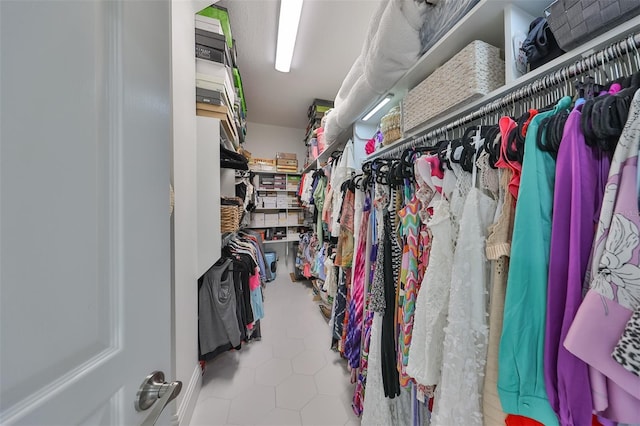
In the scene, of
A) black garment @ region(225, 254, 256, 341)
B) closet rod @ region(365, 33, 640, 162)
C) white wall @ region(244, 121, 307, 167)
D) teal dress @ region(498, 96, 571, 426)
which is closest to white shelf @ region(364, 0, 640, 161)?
closet rod @ region(365, 33, 640, 162)

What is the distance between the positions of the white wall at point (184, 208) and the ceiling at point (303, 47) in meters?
0.54

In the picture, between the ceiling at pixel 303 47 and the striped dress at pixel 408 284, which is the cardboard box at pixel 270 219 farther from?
the striped dress at pixel 408 284

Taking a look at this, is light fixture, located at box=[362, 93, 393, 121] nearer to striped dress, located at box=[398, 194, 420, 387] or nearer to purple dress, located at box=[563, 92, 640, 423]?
striped dress, located at box=[398, 194, 420, 387]

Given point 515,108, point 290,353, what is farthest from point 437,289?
point 290,353

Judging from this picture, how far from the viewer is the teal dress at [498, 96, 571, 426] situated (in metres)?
0.44

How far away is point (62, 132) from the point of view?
298 mm

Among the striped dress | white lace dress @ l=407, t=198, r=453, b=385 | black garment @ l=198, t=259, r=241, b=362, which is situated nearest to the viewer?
white lace dress @ l=407, t=198, r=453, b=385

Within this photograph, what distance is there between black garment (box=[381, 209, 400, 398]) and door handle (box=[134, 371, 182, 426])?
0.76 m

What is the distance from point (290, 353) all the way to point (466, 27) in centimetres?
223

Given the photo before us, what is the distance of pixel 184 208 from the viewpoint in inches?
44.1

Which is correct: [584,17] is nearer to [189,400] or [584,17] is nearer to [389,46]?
[389,46]

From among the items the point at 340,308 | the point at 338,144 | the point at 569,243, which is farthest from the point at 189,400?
the point at 338,144

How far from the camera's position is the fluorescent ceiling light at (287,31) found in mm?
1433

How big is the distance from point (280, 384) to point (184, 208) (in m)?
1.33
